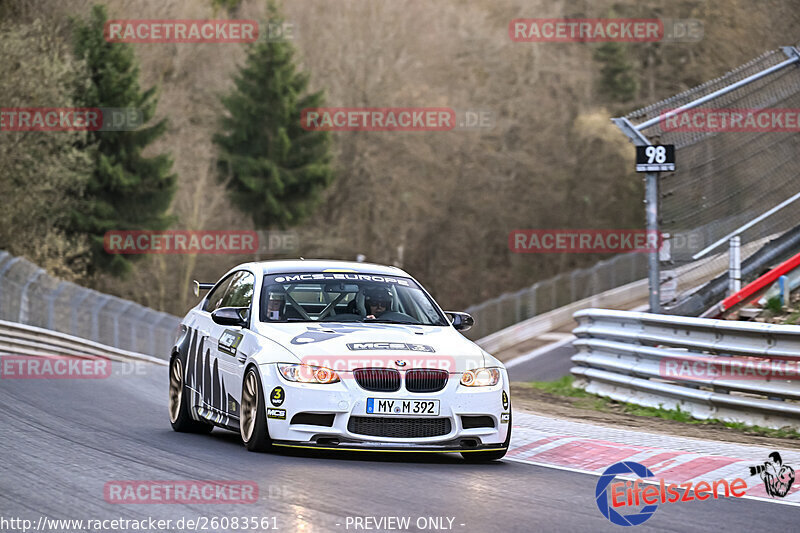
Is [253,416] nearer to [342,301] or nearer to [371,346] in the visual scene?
[371,346]

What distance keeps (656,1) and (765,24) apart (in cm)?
3562

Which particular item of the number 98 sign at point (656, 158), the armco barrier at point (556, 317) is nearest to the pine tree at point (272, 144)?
the armco barrier at point (556, 317)

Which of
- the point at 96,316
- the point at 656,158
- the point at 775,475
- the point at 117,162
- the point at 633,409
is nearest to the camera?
the point at 775,475

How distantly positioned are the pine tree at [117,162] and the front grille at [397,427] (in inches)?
1630

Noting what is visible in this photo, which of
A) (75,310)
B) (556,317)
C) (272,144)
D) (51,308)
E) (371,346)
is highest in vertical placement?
(272,144)

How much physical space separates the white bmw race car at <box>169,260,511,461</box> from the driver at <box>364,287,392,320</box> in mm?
11

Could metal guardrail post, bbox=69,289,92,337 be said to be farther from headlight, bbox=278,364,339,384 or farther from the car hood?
headlight, bbox=278,364,339,384

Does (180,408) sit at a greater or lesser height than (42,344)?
greater

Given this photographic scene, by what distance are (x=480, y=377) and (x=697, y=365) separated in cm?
432

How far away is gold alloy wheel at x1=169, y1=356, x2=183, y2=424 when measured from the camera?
1151cm

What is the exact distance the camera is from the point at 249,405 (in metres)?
9.70

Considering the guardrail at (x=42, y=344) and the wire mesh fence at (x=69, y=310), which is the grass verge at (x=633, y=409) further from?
the wire mesh fence at (x=69, y=310)

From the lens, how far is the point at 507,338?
40531 millimetres

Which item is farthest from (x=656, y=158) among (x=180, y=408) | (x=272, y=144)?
(x=272, y=144)
